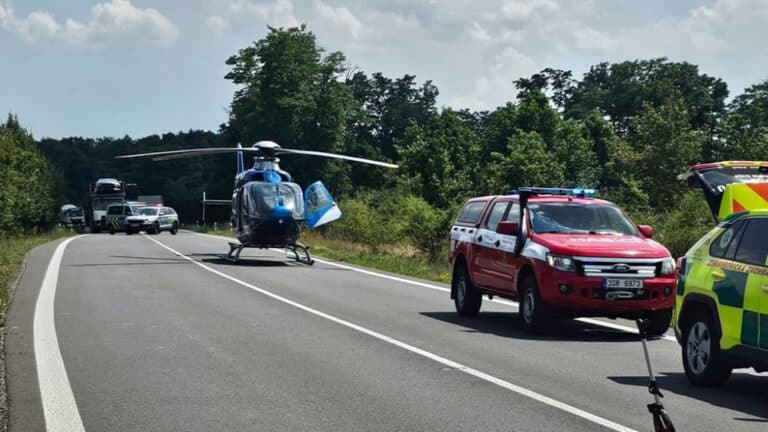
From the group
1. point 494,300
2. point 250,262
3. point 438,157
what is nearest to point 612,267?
point 494,300

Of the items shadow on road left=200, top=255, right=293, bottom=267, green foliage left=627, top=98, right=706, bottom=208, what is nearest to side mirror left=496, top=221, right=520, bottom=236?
shadow on road left=200, top=255, right=293, bottom=267

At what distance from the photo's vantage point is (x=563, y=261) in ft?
44.2

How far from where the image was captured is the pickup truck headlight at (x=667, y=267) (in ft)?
44.3

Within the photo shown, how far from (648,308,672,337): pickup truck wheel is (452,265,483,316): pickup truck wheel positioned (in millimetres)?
2896

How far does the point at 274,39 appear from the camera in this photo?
286 ft

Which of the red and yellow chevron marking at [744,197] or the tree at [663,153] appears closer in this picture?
the red and yellow chevron marking at [744,197]

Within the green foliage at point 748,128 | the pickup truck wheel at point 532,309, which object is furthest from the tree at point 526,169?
the pickup truck wheel at point 532,309

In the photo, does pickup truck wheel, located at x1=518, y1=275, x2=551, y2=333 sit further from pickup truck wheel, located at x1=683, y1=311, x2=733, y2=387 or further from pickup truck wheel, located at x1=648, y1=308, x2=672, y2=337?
pickup truck wheel, located at x1=683, y1=311, x2=733, y2=387

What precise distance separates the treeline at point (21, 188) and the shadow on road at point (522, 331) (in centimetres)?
2726

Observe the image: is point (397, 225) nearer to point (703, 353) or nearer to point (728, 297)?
point (703, 353)

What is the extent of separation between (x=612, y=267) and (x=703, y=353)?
3.53 meters

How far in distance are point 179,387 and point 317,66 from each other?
3181 inches

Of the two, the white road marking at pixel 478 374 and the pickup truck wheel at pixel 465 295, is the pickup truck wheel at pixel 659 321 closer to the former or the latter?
the pickup truck wheel at pixel 465 295

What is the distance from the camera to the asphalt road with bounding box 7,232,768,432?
26.7 feet
